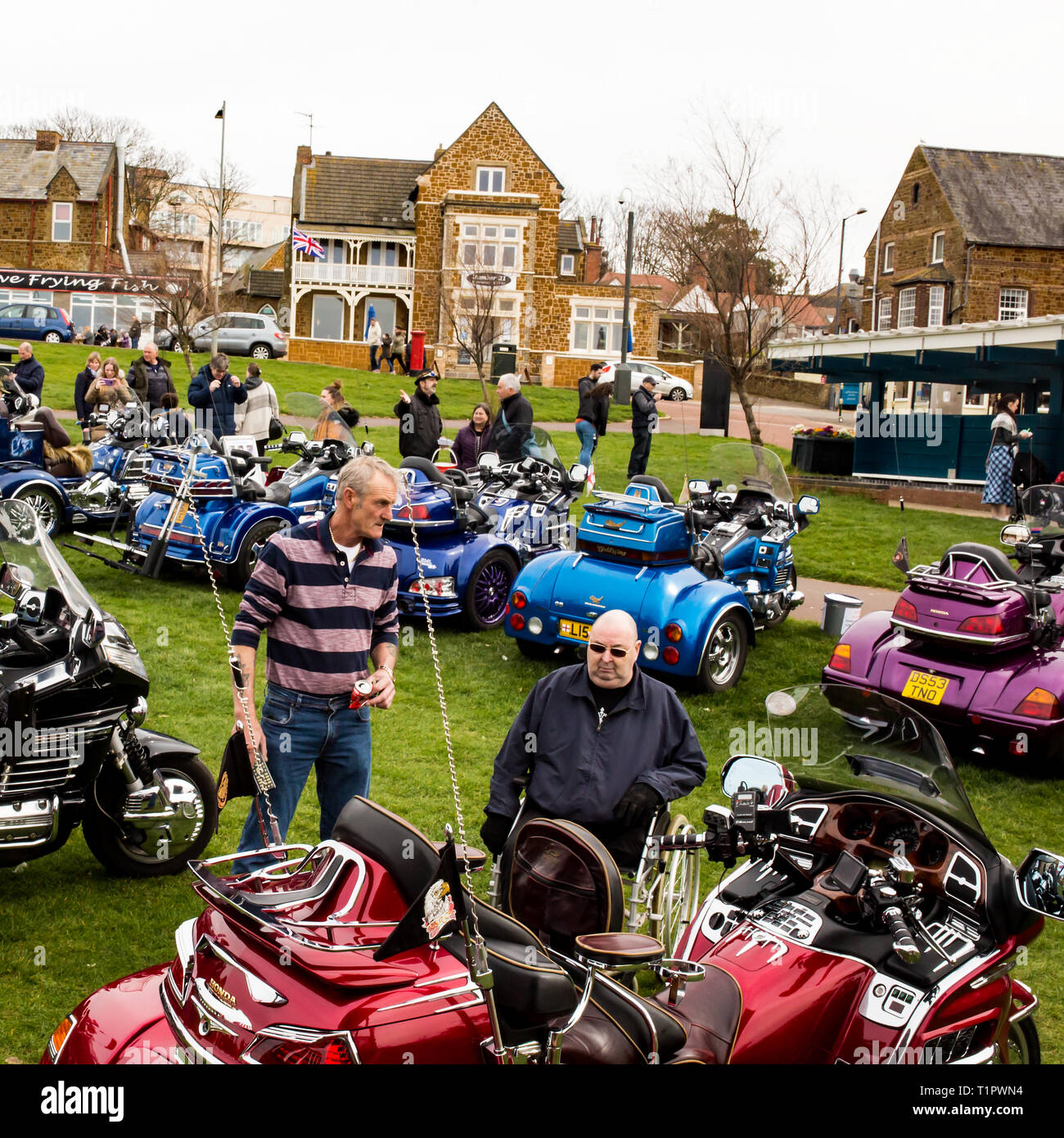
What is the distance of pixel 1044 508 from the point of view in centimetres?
931

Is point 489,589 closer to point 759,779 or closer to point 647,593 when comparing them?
point 647,593

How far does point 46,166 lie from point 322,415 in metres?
48.0

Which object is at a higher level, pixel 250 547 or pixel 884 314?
pixel 884 314

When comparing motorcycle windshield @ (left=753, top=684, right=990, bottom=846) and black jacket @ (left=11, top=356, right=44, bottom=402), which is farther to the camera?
black jacket @ (left=11, top=356, right=44, bottom=402)

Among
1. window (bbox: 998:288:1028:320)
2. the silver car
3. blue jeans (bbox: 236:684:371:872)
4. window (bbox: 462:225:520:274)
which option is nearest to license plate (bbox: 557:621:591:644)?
blue jeans (bbox: 236:684:371:872)

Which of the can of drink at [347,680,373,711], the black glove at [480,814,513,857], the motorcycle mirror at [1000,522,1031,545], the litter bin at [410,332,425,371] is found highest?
the litter bin at [410,332,425,371]

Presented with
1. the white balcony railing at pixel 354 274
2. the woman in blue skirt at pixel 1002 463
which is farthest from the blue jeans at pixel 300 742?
the white balcony railing at pixel 354 274

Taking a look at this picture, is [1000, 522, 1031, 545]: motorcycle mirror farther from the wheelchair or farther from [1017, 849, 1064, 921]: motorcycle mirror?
[1017, 849, 1064, 921]: motorcycle mirror

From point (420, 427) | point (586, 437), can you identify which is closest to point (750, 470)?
point (420, 427)

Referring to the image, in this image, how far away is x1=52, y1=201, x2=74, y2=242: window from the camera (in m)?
53.7

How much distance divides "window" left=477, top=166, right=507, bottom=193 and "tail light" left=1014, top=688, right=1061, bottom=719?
4028 centimetres
